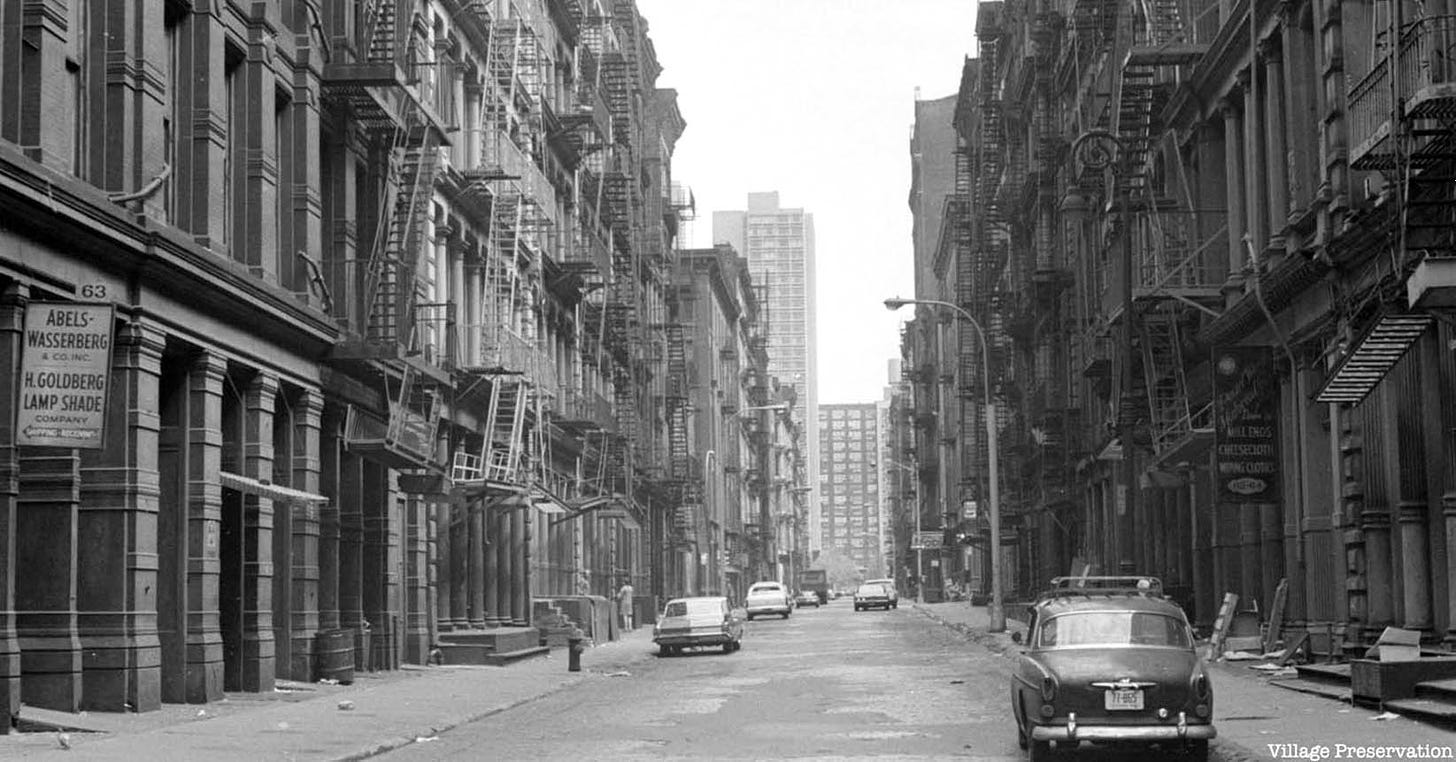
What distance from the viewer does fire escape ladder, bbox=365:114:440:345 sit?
34.9 meters

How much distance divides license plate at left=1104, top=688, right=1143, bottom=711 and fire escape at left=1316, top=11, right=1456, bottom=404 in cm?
582

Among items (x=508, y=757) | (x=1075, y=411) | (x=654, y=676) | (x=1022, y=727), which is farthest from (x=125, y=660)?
(x=1075, y=411)

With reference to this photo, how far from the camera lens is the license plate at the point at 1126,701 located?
701 inches

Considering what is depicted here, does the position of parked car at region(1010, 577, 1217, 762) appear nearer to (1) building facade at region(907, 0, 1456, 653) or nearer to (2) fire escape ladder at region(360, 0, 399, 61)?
(1) building facade at region(907, 0, 1456, 653)

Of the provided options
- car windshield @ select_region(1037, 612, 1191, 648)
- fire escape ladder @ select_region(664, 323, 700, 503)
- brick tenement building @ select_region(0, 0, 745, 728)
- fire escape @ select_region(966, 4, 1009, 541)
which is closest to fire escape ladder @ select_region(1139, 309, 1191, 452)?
brick tenement building @ select_region(0, 0, 745, 728)

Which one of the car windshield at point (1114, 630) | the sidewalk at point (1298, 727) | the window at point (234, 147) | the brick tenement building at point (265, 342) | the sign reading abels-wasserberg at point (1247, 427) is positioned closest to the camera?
the sidewalk at point (1298, 727)

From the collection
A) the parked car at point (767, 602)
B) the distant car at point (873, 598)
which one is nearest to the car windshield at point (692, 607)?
the parked car at point (767, 602)

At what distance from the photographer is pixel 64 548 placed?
22.9 metres

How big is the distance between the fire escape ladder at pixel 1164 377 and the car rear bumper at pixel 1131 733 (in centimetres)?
2271

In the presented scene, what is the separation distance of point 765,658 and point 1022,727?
2478 centimetres

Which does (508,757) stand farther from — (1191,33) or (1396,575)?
(1191,33)

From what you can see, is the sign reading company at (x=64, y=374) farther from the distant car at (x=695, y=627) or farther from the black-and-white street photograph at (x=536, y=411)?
the distant car at (x=695, y=627)

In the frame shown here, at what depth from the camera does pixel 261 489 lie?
1099 inches

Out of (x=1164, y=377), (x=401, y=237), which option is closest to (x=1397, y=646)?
(x=1164, y=377)
